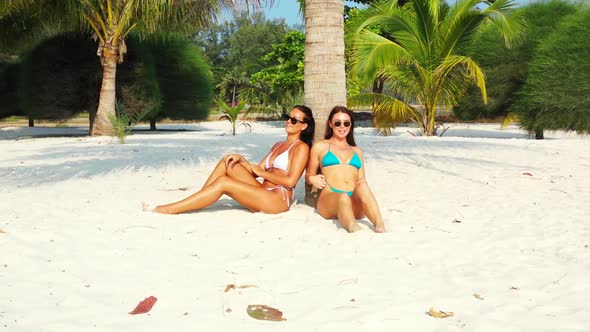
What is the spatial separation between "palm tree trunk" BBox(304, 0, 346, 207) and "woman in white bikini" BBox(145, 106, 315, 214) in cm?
74

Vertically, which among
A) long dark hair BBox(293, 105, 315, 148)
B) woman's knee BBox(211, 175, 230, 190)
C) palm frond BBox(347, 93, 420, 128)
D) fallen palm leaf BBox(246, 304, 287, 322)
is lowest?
fallen palm leaf BBox(246, 304, 287, 322)

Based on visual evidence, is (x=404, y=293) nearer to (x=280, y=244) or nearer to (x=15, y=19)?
(x=280, y=244)

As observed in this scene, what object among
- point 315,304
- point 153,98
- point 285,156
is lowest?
point 315,304

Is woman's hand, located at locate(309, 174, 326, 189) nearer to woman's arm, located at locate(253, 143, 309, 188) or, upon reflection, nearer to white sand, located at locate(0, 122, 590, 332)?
woman's arm, located at locate(253, 143, 309, 188)

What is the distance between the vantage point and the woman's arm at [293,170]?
473 cm

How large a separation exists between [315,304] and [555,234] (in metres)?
2.39

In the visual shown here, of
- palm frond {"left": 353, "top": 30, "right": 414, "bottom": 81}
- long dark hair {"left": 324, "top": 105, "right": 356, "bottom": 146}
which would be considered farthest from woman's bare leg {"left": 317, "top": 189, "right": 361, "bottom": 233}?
palm frond {"left": 353, "top": 30, "right": 414, "bottom": 81}

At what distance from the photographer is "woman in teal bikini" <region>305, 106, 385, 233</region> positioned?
14.3 ft

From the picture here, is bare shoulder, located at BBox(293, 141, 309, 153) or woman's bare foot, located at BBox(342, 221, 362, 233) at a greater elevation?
bare shoulder, located at BBox(293, 141, 309, 153)

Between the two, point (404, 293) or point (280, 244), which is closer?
point (404, 293)

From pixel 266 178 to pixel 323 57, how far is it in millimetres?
1608

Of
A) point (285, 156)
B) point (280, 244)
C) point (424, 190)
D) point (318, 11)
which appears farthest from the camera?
point (424, 190)

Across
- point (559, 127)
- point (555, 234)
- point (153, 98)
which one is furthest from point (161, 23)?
point (555, 234)

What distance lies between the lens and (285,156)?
4.87 m
